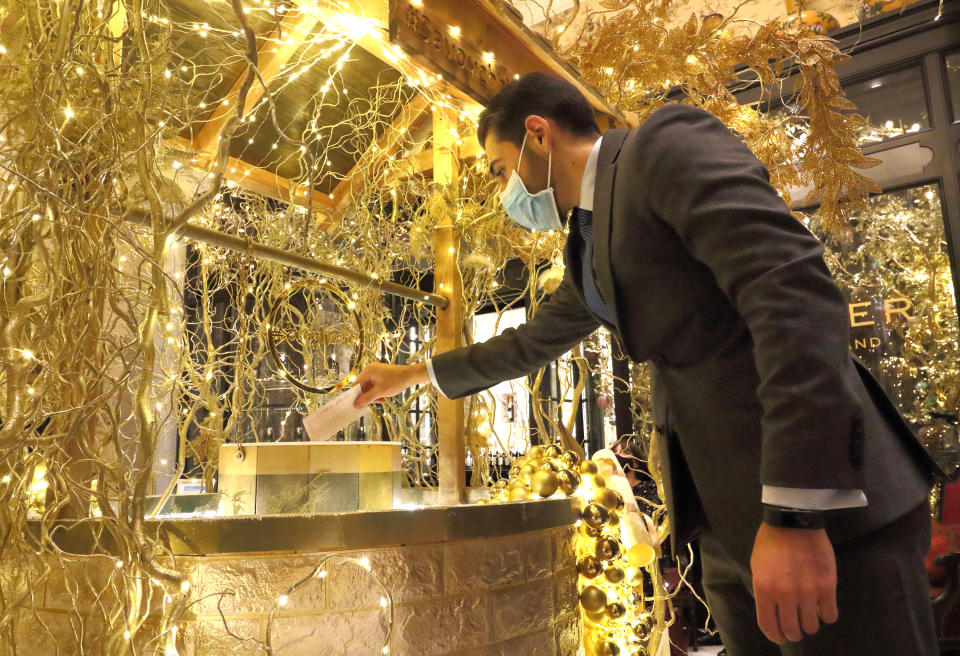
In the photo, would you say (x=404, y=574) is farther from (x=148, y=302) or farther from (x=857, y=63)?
(x=857, y=63)

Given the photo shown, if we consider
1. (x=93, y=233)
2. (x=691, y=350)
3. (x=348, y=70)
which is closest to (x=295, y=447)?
(x=93, y=233)

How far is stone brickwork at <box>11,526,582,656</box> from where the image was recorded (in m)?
1.06

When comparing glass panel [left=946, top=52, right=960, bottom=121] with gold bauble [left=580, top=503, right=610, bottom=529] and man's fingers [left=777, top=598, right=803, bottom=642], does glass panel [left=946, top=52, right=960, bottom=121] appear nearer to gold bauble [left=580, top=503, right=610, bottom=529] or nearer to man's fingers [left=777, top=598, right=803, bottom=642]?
gold bauble [left=580, top=503, right=610, bottom=529]

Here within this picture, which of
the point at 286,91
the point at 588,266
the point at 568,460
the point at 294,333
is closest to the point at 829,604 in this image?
the point at 588,266

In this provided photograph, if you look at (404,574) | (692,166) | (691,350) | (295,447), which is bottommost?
(404,574)

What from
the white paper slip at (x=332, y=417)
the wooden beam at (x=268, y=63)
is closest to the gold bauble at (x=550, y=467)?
the white paper slip at (x=332, y=417)

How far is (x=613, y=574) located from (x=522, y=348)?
0.65m

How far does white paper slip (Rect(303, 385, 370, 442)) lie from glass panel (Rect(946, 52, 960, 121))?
15.3 ft

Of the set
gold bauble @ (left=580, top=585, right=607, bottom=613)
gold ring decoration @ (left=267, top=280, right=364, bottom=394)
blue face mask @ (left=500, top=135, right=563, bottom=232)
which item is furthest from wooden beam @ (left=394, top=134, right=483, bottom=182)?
gold bauble @ (left=580, top=585, right=607, bottom=613)

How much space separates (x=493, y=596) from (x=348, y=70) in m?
1.98

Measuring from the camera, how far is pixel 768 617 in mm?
764

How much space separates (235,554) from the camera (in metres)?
1.07

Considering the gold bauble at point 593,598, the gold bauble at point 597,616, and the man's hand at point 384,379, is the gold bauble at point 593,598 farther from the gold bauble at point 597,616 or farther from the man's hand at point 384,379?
the man's hand at point 384,379

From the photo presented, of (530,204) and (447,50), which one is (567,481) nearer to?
(530,204)
